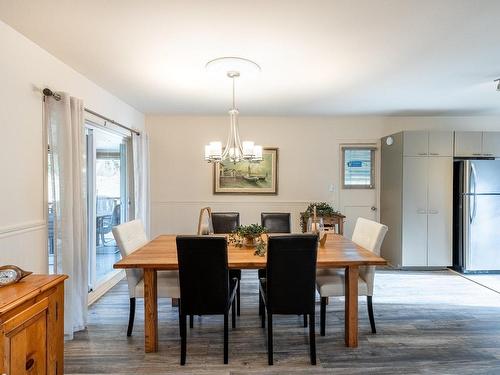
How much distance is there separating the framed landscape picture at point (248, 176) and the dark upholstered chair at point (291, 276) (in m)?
2.81

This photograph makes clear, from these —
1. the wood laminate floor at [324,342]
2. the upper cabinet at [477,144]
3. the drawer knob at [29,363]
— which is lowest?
the wood laminate floor at [324,342]

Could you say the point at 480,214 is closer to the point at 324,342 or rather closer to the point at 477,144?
the point at 477,144

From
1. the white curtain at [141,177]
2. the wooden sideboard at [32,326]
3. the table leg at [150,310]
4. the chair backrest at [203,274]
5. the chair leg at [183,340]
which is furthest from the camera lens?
the white curtain at [141,177]

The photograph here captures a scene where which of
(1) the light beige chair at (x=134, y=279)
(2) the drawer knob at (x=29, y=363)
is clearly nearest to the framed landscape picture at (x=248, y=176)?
(1) the light beige chair at (x=134, y=279)

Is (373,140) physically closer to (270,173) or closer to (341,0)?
(270,173)

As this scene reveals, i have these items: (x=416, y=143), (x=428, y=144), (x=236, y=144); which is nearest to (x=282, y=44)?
(x=236, y=144)

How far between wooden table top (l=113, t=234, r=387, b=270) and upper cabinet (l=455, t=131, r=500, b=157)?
280cm

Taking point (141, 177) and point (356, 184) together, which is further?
point (356, 184)

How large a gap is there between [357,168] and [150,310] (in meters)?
3.89

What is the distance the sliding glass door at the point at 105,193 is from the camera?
335 centimetres

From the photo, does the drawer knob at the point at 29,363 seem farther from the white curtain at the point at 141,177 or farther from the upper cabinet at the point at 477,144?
the upper cabinet at the point at 477,144

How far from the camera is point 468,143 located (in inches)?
171

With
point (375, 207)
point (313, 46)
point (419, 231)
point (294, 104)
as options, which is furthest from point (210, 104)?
point (419, 231)

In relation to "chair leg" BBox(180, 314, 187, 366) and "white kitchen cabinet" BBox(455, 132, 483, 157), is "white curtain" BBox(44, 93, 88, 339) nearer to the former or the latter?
"chair leg" BBox(180, 314, 187, 366)
